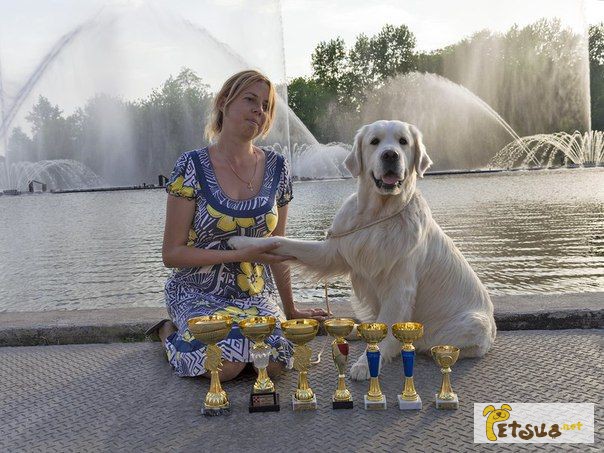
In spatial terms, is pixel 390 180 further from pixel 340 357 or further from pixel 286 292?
pixel 340 357

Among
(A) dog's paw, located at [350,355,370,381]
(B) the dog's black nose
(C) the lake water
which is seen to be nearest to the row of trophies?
(A) dog's paw, located at [350,355,370,381]

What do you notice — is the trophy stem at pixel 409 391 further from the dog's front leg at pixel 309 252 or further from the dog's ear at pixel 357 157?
the dog's ear at pixel 357 157

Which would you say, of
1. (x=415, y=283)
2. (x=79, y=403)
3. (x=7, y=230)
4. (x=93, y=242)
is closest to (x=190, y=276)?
(x=79, y=403)

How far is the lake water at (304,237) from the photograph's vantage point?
745 cm

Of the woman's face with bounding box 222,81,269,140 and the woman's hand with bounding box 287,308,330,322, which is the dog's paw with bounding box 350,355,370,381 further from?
the woman's face with bounding box 222,81,269,140

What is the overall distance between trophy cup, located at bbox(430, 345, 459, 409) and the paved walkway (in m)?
0.05

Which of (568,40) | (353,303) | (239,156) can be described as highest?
(568,40)

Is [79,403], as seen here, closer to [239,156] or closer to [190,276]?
[190,276]

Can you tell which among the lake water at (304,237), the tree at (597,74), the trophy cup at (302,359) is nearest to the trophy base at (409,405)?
the trophy cup at (302,359)

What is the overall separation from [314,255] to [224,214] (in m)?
0.64

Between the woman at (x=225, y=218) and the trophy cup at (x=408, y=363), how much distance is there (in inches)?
32.4

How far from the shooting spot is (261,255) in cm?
377

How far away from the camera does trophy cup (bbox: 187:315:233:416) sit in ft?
9.60

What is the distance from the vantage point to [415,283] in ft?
12.4
